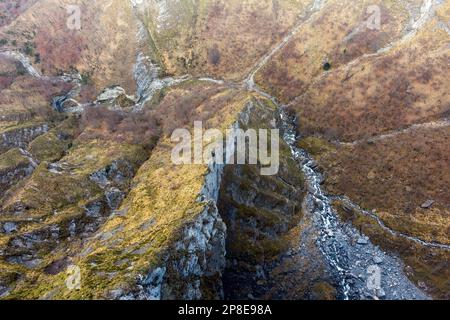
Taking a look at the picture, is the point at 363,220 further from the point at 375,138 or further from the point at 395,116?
the point at 395,116

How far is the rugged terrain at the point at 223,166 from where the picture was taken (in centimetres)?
4834

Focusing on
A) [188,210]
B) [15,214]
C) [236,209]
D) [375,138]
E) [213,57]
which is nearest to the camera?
[188,210]

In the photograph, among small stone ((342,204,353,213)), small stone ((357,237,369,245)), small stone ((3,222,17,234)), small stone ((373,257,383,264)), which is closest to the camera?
small stone ((3,222,17,234))

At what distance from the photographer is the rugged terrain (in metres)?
48.3

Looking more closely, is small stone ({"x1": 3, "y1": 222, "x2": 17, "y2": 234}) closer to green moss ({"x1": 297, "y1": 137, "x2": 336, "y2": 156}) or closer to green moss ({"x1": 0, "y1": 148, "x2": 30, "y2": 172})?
green moss ({"x1": 0, "y1": 148, "x2": 30, "y2": 172})

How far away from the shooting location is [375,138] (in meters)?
73.8

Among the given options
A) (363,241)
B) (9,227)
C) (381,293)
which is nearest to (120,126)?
(9,227)

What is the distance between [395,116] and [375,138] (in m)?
6.09

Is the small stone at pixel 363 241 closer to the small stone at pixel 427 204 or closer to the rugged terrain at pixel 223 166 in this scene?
the rugged terrain at pixel 223 166

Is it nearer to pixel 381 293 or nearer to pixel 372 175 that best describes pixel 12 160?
pixel 381 293

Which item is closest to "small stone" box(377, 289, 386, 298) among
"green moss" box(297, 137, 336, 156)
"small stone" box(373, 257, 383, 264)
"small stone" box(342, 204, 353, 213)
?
"small stone" box(373, 257, 383, 264)

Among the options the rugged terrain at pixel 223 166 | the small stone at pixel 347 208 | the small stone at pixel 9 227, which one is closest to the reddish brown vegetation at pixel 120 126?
the rugged terrain at pixel 223 166
